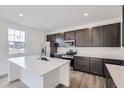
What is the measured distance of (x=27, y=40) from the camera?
4750 millimetres

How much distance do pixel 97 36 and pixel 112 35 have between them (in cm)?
58

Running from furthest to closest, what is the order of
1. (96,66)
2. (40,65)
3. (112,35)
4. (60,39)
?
(60,39) → (96,66) → (112,35) → (40,65)

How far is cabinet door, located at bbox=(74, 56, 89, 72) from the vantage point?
376cm

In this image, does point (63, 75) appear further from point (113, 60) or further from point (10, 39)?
point (10, 39)

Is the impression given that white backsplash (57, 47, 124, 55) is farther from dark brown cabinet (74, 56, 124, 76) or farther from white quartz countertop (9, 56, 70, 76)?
white quartz countertop (9, 56, 70, 76)

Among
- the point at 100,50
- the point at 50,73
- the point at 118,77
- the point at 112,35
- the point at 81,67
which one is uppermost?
the point at 112,35

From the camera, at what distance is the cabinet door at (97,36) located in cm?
357

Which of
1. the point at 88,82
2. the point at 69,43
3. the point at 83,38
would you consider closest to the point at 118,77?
the point at 88,82

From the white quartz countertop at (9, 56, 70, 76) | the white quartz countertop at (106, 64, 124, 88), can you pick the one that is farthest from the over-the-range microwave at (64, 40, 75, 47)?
the white quartz countertop at (106, 64, 124, 88)

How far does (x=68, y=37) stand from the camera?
15.5 feet

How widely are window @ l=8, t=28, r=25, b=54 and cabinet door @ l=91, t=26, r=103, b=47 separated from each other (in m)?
3.73

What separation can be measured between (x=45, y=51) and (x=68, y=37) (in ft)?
6.03

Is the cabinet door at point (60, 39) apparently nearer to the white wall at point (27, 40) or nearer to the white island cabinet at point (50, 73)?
the white wall at point (27, 40)

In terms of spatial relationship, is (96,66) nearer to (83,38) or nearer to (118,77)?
(83,38)
